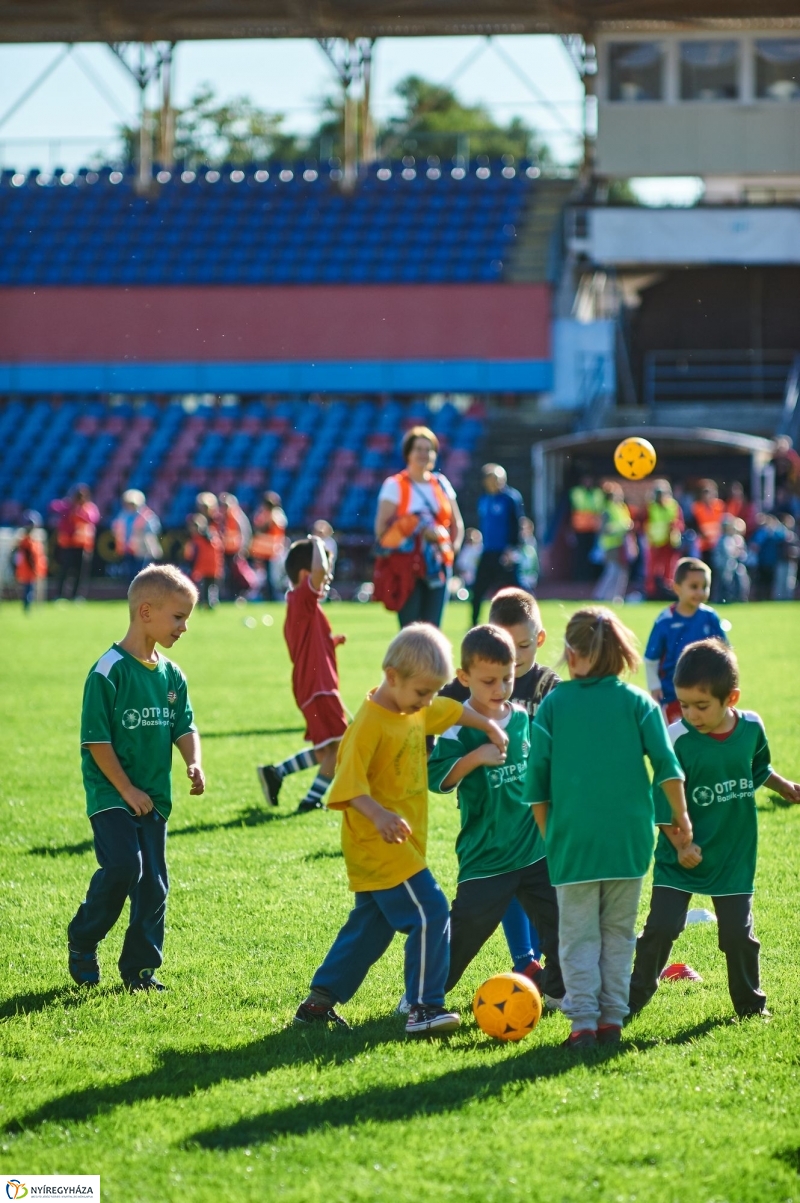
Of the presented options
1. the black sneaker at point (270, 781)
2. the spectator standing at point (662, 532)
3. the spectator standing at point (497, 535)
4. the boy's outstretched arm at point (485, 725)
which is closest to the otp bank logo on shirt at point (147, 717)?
the boy's outstretched arm at point (485, 725)

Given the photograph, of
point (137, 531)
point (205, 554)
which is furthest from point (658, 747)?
point (137, 531)

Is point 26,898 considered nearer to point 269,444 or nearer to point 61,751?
point 61,751

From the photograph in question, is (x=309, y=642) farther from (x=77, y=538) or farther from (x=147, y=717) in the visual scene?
(x=77, y=538)

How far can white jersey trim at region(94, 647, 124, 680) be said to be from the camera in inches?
201

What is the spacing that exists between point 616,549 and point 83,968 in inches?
790

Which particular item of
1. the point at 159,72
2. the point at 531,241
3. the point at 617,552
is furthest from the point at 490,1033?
the point at 159,72

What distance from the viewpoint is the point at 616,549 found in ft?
80.5

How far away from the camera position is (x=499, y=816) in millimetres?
4883

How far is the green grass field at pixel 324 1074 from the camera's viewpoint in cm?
354

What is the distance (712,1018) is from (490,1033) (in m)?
0.75

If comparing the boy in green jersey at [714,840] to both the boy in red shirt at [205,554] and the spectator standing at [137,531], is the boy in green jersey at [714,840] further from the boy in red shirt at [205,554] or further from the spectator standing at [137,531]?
the spectator standing at [137,531]

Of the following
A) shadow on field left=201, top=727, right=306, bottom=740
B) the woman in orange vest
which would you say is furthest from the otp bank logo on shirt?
shadow on field left=201, top=727, right=306, bottom=740

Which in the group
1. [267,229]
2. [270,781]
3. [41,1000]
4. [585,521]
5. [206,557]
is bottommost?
[41,1000]

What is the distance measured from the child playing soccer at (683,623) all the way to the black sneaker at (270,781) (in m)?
2.14
